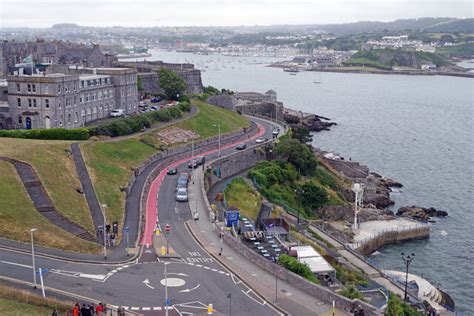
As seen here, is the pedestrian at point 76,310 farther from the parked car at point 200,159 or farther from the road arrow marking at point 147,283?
the parked car at point 200,159

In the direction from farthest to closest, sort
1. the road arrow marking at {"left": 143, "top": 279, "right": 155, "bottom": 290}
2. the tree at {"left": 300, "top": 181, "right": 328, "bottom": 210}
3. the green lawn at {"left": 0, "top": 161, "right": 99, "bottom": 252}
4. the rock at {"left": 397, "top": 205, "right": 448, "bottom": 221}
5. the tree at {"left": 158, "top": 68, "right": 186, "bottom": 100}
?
the tree at {"left": 158, "top": 68, "right": 186, "bottom": 100}
the rock at {"left": 397, "top": 205, "right": 448, "bottom": 221}
the tree at {"left": 300, "top": 181, "right": 328, "bottom": 210}
the green lawn at {"left": 0, "top": 161, "right": 99, "bottom": 252}
the road arrow marking at {"left": 143, "top": 279, "right": 155, "bottom": 290}

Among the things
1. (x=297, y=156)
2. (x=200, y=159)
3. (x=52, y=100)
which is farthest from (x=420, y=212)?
(x=52, y=100)

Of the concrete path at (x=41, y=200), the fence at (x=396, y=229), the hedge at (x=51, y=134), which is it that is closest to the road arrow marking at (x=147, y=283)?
the concrete path at (x=41, y=200)

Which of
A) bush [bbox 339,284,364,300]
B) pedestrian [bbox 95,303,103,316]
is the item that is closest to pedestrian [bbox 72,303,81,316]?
pedestrian [bbox 95,303,103,316]

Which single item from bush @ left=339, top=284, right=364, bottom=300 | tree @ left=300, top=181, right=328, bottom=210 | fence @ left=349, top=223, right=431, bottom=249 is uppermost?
bush @ left=339, top=284, right=364, bottom=300

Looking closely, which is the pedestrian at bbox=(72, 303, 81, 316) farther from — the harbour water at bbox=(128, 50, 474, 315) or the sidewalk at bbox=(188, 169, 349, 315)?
the harbour water at bbox=(128, 50, 474, 315)

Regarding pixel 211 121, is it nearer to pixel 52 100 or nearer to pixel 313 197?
pixel 313 197

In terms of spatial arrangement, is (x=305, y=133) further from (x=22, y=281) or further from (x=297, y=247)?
(x=22, y=281)
